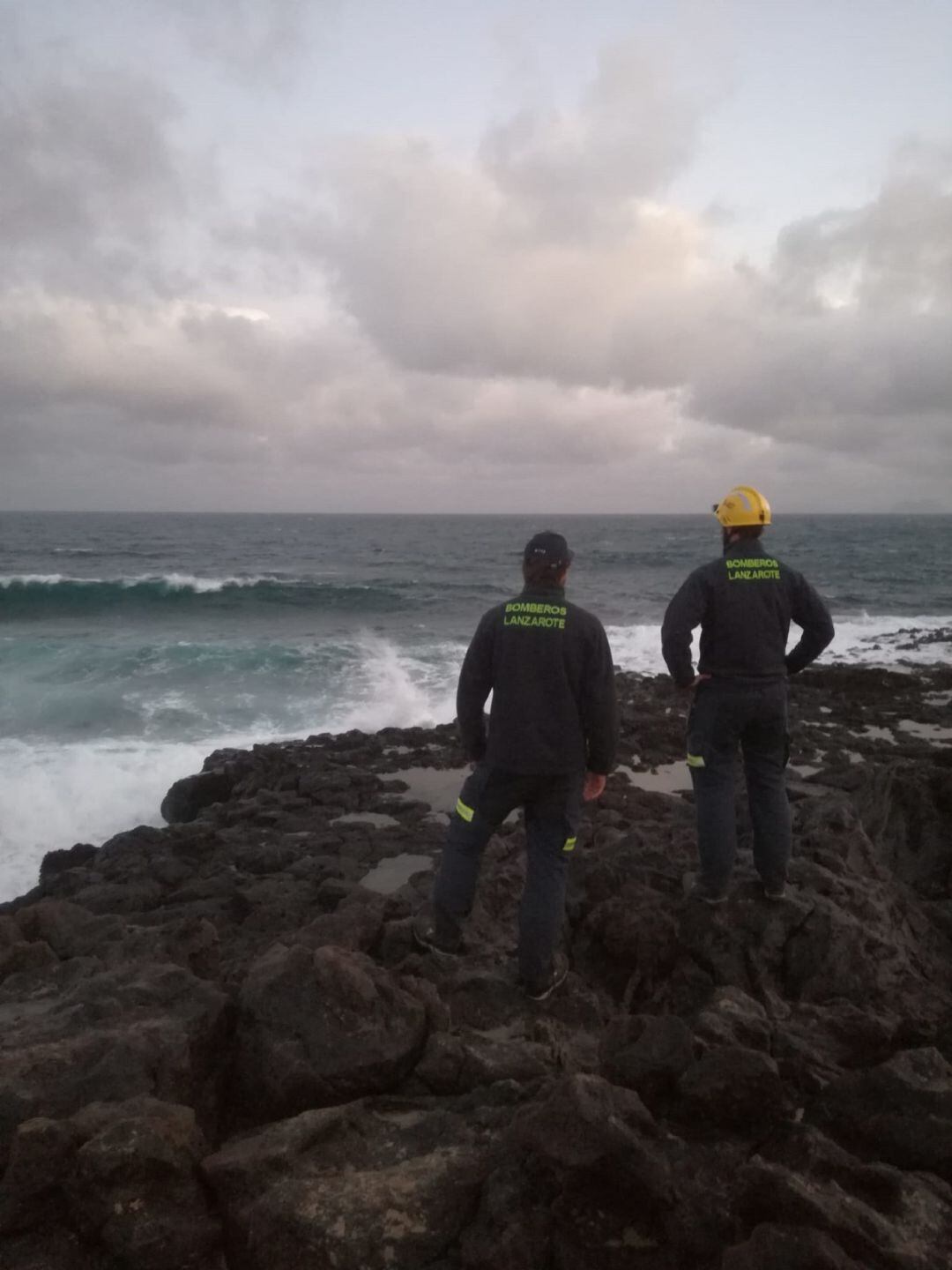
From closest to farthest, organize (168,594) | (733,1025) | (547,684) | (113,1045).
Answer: (113,1045) → (733,1025) → (547,684) → (168,594)

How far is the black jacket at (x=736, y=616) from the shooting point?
14.7 ft

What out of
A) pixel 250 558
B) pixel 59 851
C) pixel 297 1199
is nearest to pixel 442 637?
pixel 59 851

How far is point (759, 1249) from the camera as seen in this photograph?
83.1 inches

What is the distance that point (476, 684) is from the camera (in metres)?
4.10

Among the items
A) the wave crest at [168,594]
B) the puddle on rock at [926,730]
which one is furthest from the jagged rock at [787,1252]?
the wave crest at [168,594]

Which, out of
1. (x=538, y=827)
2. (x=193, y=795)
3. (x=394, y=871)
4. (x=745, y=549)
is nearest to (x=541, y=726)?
(x=538, y=827)

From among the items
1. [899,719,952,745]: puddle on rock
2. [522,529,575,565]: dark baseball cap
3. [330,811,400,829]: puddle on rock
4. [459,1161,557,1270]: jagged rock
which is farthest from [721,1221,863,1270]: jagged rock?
[899,719,952,745]: puddle on rock

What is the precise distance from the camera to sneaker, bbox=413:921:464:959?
173 inches

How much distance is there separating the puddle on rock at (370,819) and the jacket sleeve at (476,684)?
561cm

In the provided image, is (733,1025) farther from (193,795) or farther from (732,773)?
(193,795)

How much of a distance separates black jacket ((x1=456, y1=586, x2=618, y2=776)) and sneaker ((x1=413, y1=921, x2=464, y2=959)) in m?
1.12

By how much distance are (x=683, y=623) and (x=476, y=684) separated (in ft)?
4.07

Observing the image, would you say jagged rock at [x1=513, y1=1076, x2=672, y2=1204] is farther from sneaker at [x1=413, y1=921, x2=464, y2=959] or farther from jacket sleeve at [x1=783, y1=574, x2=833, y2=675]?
jacket sleeve at [x1=783, y1=574, x2=833, y2=675]

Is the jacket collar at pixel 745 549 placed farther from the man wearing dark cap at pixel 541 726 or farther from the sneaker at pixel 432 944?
the sneaker at pixel 432 944
